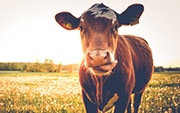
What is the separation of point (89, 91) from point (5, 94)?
4.21 feet

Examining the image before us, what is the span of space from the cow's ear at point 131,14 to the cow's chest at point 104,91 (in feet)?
1.17

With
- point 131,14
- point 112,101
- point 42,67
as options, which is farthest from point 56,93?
point 131,14

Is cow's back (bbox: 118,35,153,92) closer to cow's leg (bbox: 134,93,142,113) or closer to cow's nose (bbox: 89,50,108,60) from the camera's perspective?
cow's leg (bbox: 134,93,142,113)

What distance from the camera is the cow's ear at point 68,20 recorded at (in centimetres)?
226

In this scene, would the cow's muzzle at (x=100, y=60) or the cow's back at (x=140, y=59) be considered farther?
the cow's back at (x=140, y=59)

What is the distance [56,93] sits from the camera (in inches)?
127

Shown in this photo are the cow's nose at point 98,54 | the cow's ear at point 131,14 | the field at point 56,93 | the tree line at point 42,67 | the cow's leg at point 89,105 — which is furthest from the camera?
the tree line at point 42,67

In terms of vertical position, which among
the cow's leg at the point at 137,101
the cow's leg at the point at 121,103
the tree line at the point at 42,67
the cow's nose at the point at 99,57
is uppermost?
the cow's nose at the point at 99,57

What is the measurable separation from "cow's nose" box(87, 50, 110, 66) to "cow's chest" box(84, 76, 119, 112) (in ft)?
1.13

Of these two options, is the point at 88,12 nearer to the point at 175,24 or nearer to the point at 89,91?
the point at 89,91

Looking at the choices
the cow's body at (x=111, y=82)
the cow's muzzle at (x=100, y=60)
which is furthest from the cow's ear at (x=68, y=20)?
the cow's muzzle at (x=100, y=60)

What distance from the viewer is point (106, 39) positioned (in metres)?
2.01

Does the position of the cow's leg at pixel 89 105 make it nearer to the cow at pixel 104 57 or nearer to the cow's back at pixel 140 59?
the cow at pixel 104 57

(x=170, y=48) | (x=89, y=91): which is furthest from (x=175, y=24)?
(x=89, y=91)
